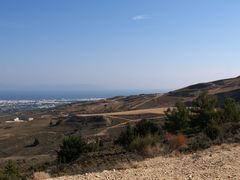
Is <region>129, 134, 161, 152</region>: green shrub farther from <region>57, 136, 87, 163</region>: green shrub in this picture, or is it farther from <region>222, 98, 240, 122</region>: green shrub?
<region>222, 98, 240, 122</region>: green shrub

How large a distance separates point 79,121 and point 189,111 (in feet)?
161

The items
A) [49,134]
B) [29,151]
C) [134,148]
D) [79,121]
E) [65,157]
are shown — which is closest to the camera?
[134,148]

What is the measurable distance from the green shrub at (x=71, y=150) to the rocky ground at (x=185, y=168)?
12.9m

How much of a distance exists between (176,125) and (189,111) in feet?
7.51

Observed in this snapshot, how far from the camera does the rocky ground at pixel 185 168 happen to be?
14.4m

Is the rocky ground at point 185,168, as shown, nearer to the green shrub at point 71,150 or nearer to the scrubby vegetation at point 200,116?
the green shrub at point 71,150

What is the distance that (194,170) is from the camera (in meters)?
15.2

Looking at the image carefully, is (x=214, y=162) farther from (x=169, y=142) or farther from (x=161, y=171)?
(x=169, y=142)

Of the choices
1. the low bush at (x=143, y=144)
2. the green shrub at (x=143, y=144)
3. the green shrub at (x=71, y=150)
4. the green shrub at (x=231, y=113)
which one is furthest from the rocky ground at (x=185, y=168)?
the green shrub at (x=231, y=113)

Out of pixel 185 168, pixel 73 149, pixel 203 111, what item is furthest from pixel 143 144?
pixel 203 111

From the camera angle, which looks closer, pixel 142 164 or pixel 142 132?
pixel 142 164

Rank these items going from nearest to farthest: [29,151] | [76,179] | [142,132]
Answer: [76,179]
[142,132]
[29,151]

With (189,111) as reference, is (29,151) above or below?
below

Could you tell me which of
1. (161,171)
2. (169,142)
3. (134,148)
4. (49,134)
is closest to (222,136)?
(169,142)
